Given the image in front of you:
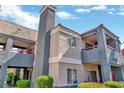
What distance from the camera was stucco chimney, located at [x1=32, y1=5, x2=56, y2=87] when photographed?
28.2ft

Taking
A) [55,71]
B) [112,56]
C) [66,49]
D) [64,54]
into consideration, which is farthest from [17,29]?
[112,56]

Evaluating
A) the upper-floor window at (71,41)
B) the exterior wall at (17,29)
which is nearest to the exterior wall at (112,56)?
the upper-floor window at (71,41)

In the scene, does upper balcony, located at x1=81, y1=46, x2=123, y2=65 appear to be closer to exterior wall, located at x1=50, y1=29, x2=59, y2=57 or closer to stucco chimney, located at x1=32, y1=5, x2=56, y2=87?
exterior wall, located at x1=50, y1=29, x2=59, y2=57

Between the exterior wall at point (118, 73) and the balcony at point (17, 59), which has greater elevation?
the balcony at point (17, 59)

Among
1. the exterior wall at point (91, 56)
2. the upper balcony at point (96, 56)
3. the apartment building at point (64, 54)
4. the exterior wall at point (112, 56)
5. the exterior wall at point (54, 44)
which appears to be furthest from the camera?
the exterior wall at point (91, 56)

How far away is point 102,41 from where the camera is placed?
27.8 feet

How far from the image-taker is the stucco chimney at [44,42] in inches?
339

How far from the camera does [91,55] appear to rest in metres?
9.03

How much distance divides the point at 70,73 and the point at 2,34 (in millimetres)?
6373

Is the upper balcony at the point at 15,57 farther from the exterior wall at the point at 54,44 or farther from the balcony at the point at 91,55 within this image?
the balcony at the point at 91,55

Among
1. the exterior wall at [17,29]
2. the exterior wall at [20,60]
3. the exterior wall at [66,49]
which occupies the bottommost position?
the exterior wall at [20,60]

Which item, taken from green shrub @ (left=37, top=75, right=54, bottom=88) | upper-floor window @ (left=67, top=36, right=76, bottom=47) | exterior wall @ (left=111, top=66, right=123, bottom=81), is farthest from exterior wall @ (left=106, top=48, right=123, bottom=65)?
green shrub @ (left=37, top=75, right=54, bottom=88)
